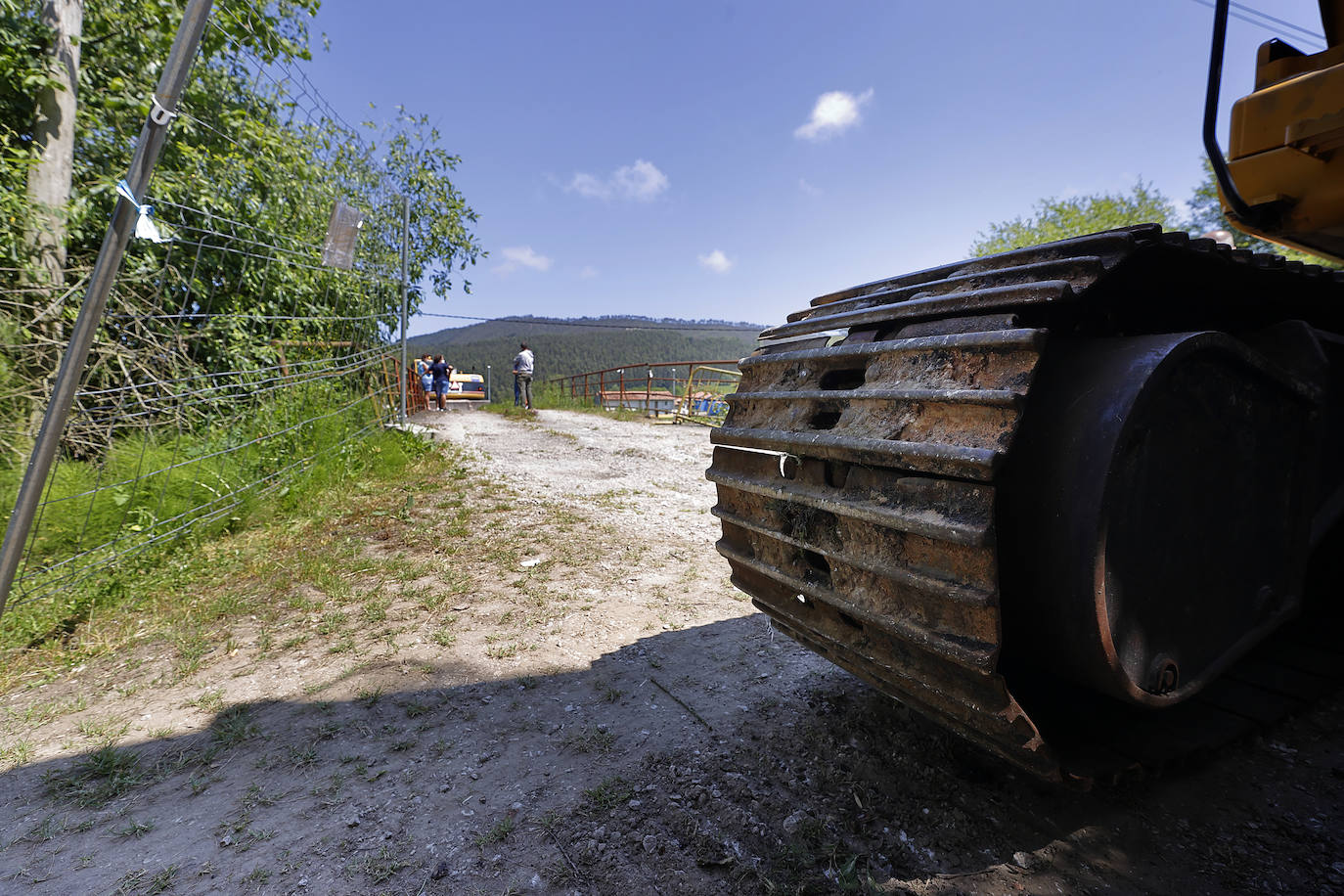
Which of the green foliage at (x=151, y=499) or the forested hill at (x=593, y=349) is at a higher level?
the forested hill at (x=593, y=349)

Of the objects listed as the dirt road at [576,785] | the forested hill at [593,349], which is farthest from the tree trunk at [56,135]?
the forested hill at [593,349]

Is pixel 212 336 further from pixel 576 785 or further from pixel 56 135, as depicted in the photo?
pixel 576 785

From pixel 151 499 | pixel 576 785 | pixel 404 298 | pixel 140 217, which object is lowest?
pixel 576 785

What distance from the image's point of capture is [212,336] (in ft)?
16.4

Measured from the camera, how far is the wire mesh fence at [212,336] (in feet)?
10.9

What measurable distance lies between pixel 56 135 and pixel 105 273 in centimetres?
418

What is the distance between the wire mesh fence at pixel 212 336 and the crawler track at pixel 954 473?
87.0 inches

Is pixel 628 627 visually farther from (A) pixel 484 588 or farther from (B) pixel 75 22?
(B) pixel 75 22

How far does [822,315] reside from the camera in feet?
5.45

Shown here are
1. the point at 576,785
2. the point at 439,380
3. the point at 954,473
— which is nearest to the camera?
the point at 954,473

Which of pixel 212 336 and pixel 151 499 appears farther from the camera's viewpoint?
pixel 212 336

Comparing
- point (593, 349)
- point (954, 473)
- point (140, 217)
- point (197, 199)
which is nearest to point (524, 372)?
point (197, 199)

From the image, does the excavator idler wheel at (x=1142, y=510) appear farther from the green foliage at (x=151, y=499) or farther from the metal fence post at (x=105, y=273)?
the green foliage at (x=151, y=499)

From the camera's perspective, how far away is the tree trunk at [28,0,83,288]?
425 cm
